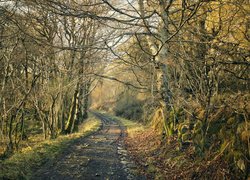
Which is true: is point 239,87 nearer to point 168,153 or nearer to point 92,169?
point 168,153

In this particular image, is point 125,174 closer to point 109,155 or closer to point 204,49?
point 109,155

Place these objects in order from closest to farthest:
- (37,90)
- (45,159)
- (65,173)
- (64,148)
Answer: (65,173), (45,159), (64,148), (37,90)

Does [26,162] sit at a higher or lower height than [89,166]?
higher

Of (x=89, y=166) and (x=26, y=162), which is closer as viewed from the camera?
(x=26, y=162)

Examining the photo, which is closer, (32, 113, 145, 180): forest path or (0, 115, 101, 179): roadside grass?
(0, 115, 101, 179): roadside grass

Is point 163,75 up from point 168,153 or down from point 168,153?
up

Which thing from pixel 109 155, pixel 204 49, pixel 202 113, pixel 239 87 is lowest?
pixel 109 155

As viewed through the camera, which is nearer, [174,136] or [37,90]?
[174,136]

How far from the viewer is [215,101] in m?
8.41

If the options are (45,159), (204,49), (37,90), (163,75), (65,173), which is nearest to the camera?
(204,49)

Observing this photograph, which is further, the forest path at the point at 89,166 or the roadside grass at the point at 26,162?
the forest path at the point at 89,166

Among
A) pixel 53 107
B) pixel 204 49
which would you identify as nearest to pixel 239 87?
pixel 204 49

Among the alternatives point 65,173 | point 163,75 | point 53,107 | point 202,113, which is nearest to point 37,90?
point 53,107

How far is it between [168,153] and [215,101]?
247cm
